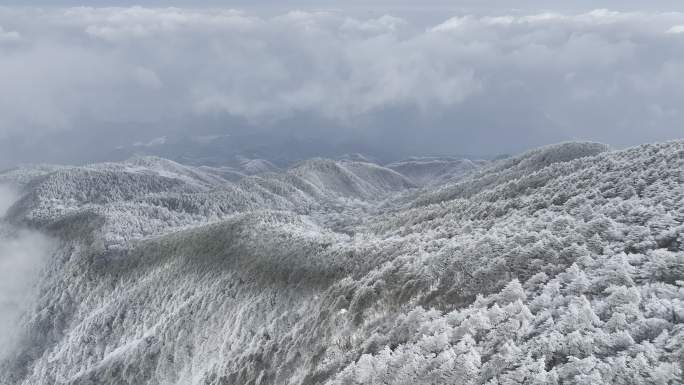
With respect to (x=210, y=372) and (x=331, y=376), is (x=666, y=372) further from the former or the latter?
(x=210, y=372)

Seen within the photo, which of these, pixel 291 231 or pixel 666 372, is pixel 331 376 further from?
pixel 291 231

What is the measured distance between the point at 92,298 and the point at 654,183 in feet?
325

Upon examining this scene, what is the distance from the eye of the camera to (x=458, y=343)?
22297 millimetres

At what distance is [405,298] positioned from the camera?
3562cm

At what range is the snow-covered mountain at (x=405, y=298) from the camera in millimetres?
19266

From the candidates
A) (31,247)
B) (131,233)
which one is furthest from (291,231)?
(31,247)

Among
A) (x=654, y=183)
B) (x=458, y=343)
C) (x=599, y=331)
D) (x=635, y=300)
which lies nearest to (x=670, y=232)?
(x=635, y=300)

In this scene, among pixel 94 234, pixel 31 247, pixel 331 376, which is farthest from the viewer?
pixel 31 247

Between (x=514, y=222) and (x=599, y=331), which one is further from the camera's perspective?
A: (x=514, y=222)

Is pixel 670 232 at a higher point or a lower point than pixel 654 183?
higher

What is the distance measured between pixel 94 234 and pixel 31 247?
31.7 metres

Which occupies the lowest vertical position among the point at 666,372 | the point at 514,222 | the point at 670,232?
the point at 514,222

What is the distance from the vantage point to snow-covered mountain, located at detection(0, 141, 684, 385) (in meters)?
19.3

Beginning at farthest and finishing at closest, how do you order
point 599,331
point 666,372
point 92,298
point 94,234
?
point 94,234 → point 92,298 → point 599,331 → point 666,372
